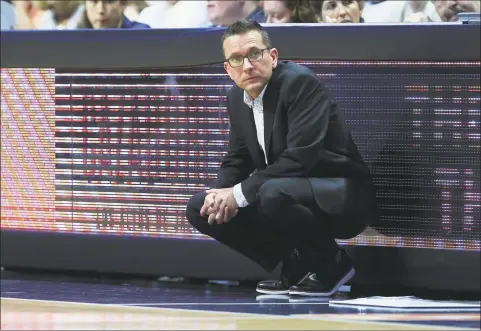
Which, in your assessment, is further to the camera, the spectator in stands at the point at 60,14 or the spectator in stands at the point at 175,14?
the spectator in stands at the point at 60,14

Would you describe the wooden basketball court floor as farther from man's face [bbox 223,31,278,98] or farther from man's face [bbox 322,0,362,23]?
man's face [bbox 322,0,362,23]

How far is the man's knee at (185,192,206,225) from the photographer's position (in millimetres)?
4449

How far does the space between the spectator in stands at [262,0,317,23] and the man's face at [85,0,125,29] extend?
2.77 feet

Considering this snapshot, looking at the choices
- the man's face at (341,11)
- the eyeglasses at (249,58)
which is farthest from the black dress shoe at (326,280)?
the man's face at (341,11)

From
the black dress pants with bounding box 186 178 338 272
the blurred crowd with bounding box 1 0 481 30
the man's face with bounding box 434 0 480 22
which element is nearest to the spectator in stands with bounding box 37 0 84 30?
the blurred crowd with bounding box 1 0 481 30

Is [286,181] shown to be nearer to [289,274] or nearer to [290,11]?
[289,274]

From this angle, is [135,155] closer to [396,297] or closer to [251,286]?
[251,286]

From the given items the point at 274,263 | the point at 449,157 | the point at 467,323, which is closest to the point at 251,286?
the point at 274,263

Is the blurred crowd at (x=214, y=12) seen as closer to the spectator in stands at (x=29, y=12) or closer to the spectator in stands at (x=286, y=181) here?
the spectator in stands at (x=29, y=12)

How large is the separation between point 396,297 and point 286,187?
1.96ft

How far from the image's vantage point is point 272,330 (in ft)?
11.2

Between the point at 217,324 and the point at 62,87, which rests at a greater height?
the point at 62,87

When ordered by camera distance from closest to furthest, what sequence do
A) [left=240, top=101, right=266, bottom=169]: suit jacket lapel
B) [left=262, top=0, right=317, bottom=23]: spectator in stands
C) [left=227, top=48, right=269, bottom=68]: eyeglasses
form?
[left=227, top=48, right=269, bottom=68]: eyeglasses < [left=240, top=101, right=266, bottom=169]: suit jacket lapel < [left=262, top=0, right=317, bottom=23]: spectator in stands

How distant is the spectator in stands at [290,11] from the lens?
232 inches
